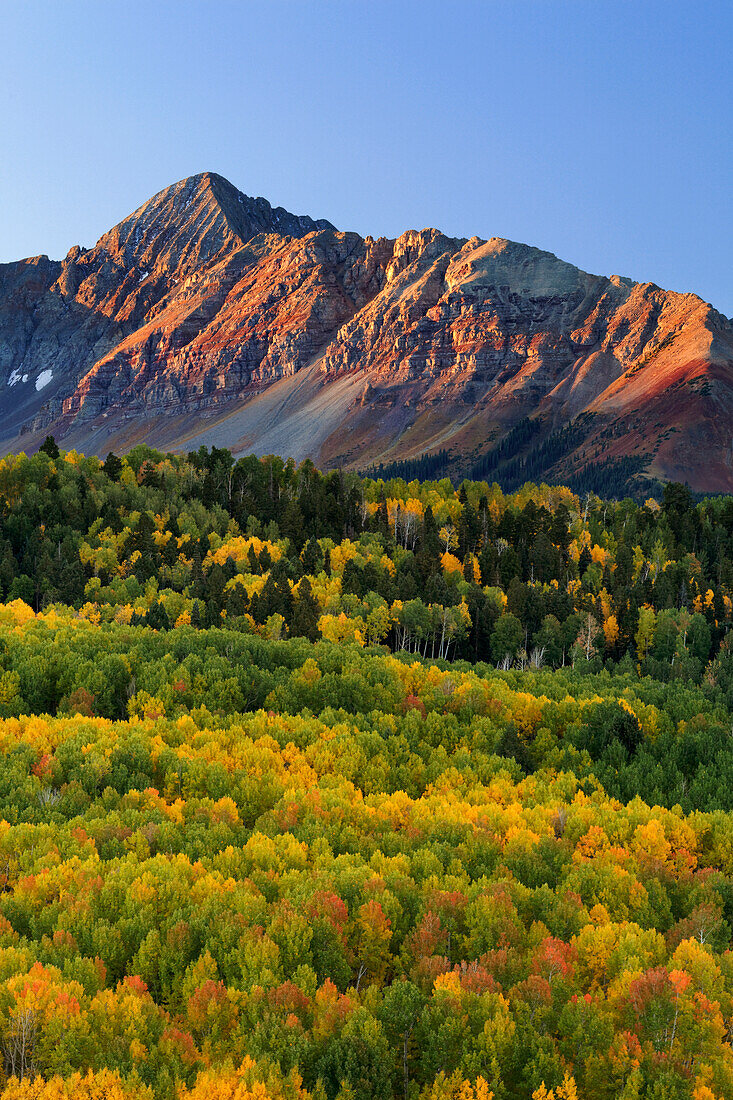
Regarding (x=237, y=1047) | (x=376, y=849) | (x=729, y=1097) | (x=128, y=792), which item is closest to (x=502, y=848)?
(x=376, y=849)

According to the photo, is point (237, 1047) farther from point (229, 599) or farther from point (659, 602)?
point (659, 602)

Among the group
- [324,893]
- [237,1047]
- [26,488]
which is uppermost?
[26,488]

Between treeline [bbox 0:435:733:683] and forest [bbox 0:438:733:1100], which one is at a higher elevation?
treeline [bbox 0:435:733:683]

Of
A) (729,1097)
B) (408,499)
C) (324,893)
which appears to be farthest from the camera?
(408,499)

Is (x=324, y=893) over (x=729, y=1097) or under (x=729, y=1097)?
over

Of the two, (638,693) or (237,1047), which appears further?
(638,693)

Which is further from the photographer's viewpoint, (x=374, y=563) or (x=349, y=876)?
(x=374, y=563)

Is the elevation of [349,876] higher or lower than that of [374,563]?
→ lower

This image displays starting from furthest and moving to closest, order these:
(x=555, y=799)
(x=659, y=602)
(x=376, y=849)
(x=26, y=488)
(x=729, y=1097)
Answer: (x=26, y=488) → (x=659, y=602) → (x=555, y=799) → (x=376, y=849) → (x=729, y=1097)

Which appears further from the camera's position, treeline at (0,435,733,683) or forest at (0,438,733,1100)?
treeline at (0,435,733,683)
